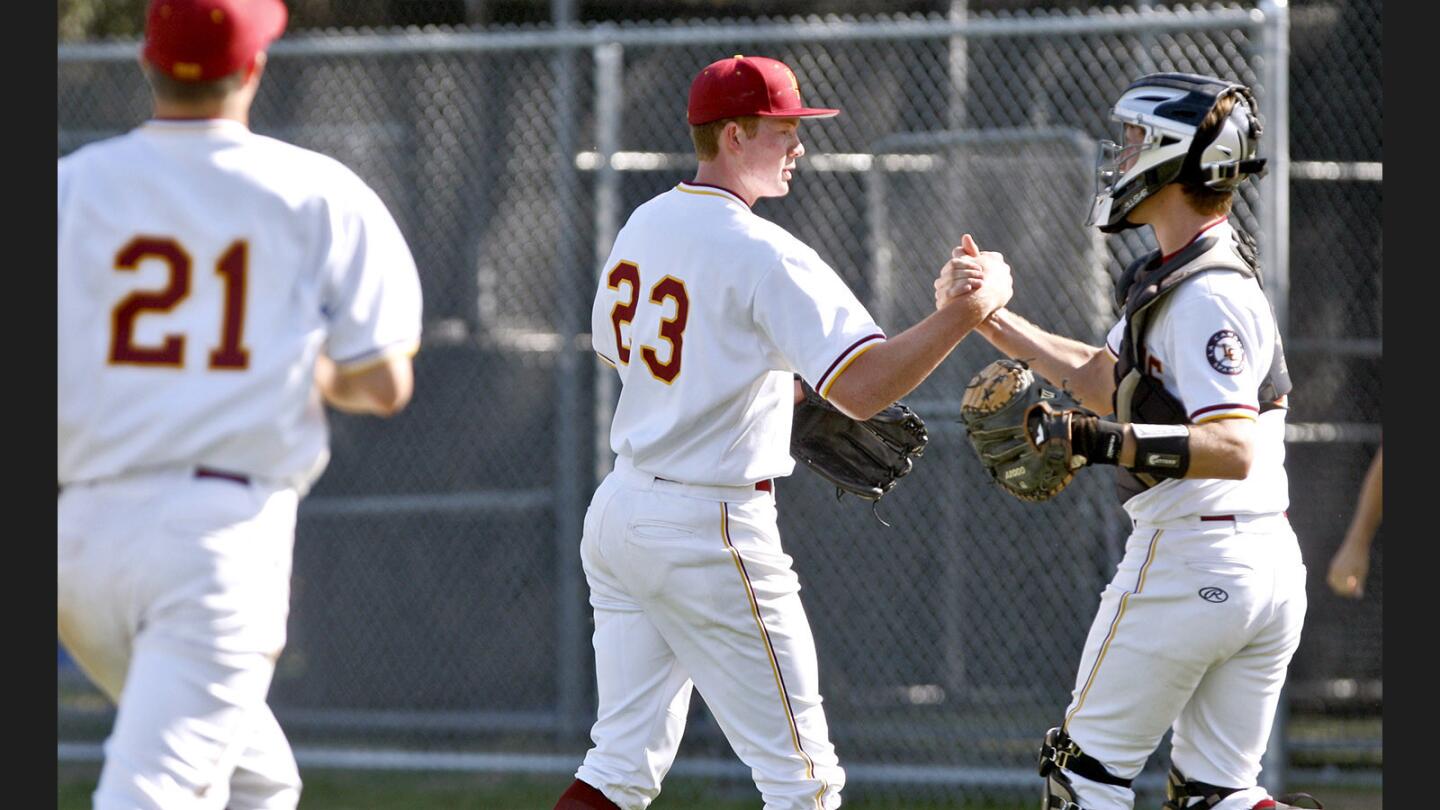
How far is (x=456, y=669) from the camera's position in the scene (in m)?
8.34

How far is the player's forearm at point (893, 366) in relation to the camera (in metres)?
Result: 4.38

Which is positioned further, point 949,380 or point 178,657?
point 949,380

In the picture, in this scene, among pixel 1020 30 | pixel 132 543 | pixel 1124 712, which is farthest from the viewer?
pixel 1020 30

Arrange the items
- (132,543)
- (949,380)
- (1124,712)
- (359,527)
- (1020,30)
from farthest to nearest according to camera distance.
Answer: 1. (359,527)
2. (949,380)
3. (1020,30)
4. (1124,712)
5. (132,543)

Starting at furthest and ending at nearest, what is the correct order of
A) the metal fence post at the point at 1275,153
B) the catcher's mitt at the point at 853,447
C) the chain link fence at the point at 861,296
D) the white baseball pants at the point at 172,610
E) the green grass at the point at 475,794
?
the chain link fence at the point at 861,296 → the green grass at the point at 475,794 → the metal fence post at the point at 1275,153 → the catcher's mitt at the point at 853,447 → the white baseball pants at the point at 172,610

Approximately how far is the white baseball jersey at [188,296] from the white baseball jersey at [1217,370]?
84.4 inches

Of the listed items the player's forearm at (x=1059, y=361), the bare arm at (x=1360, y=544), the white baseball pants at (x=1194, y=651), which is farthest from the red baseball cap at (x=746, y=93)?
the bare arm at (x=1360, y=544)

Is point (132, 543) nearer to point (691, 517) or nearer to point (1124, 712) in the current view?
point (691, 517)

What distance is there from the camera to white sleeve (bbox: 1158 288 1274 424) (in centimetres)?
425

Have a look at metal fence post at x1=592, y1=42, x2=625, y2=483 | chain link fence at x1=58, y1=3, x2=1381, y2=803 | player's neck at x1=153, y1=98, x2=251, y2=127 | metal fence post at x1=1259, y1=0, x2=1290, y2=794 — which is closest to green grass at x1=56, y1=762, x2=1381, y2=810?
chain link fence at x1=58, y1=3, x2=1381, y2=803

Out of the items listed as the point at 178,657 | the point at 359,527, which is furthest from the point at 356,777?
the point at 178,657

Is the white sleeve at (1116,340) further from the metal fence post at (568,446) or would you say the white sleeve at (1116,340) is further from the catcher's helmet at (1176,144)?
the metal fence post at (568,446)

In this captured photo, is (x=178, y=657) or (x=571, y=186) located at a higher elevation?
(x=571, y=186)

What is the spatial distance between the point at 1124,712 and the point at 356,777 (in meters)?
4.71
